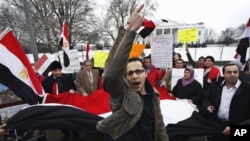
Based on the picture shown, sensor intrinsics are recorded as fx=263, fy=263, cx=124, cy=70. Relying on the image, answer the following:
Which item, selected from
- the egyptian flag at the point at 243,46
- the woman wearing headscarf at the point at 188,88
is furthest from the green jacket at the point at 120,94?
the egyptian flag at the point at 243,46

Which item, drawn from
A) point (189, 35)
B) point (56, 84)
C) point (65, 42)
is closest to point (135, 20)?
point (56, 84)

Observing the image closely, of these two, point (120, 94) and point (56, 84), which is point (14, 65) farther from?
point (120, 94)

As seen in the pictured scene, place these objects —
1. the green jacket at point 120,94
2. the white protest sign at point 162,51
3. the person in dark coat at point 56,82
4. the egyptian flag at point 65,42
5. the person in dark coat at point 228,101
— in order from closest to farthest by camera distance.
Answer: the green jacket at point 120,94
the person in dark coat at point 228,101
the person in dark coat at point 56,82
the white protest sign at point 162,51
the egyptian flag at point 65,42

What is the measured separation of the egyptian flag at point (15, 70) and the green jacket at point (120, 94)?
2.31 m

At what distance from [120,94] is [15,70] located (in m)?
2.50

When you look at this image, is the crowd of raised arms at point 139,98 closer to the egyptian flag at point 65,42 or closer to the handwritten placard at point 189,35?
the egyptian flag at point 65,42

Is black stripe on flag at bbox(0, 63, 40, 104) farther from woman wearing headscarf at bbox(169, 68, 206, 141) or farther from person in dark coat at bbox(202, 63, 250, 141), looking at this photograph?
woman wearing headscarf at bbox(169, 68, 206, 141)

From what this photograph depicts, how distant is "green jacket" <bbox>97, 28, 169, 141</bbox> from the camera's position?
1.74 metres

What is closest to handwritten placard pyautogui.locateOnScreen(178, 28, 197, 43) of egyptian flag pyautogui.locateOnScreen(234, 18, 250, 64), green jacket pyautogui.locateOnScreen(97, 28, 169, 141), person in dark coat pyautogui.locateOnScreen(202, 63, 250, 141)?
egyptian flag pyautogui.locateOnScreen(234, 18, 250, 64)

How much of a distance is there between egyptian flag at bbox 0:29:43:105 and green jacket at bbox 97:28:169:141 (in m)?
2.31

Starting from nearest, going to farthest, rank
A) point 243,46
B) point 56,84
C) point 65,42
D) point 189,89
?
1. point 189,89
2. point 56,84
3. point 243,46
4. point 65,42

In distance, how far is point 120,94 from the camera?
1880mm

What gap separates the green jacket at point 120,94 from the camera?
5.72 feet

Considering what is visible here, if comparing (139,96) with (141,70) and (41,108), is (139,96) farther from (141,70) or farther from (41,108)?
(41,108)
